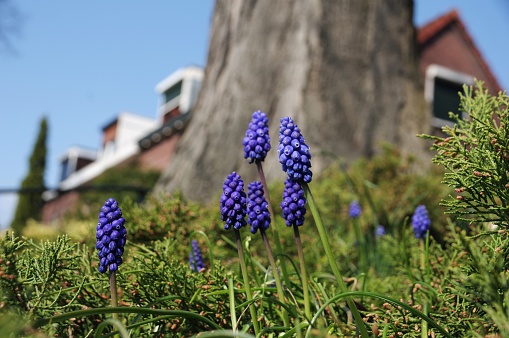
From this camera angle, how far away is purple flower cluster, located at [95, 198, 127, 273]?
1395 mm

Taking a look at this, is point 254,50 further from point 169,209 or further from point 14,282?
point 14,282

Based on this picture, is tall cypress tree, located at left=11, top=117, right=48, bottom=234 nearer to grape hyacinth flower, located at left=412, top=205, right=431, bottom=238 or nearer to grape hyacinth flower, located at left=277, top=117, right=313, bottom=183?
grape hyacinth flower, located at left=412, top=205, right=431, bottom=238

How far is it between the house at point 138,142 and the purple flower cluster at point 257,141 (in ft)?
14.7

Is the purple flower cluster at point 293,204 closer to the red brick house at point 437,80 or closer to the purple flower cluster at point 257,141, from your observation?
the purple flower cluster at point 257,141

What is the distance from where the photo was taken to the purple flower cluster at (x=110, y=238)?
1.39m

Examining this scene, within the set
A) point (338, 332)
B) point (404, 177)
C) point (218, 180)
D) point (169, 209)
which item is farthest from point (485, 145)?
point (218, 180)

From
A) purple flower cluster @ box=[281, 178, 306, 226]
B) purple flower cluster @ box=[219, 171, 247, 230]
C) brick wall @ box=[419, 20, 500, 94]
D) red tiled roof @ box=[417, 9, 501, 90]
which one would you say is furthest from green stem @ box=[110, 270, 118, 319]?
red tiled roof @ box=[417, 9, 501, 90]

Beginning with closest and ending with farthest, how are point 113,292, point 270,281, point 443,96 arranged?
point 113,292
point 270,281
point 443,96

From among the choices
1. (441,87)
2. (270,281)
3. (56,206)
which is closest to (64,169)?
(56,206)

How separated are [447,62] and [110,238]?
22.4 metres

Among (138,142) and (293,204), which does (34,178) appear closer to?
(138,142)

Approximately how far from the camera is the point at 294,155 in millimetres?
1457

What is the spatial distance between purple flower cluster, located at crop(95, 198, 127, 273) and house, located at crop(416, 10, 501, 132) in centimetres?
2033

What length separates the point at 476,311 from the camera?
150cm
